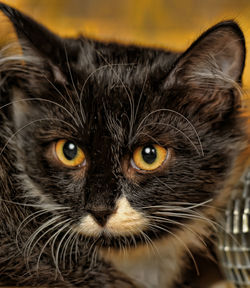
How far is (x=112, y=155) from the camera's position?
899mm

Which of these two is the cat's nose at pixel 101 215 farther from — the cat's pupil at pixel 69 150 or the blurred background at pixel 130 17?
the blurred background at pixel 130 17

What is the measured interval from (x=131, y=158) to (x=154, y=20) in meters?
0.43

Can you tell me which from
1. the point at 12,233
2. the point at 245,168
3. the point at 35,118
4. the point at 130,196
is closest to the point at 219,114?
the point at 245,168

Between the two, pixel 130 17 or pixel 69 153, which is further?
pixel 130 17

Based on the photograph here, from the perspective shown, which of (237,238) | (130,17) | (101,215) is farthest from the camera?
(130,17)

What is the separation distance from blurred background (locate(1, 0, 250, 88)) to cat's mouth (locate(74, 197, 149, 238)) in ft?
1.49

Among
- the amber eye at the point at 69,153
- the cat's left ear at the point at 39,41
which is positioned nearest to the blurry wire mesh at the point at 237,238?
the amber eye at the point at 69,153

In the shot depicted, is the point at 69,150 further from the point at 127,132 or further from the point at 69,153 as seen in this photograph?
the point at 127,132

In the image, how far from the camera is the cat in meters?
0.90

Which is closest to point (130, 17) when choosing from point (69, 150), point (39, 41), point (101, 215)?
point (39, 41)

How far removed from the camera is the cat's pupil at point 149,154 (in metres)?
0.91

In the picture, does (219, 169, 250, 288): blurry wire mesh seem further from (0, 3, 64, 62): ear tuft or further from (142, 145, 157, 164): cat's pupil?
(0, 3, 64, 62): ear tuft

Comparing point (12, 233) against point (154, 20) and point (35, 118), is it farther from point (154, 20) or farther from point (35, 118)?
point (154, 20)

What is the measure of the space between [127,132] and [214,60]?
244 millimetres
